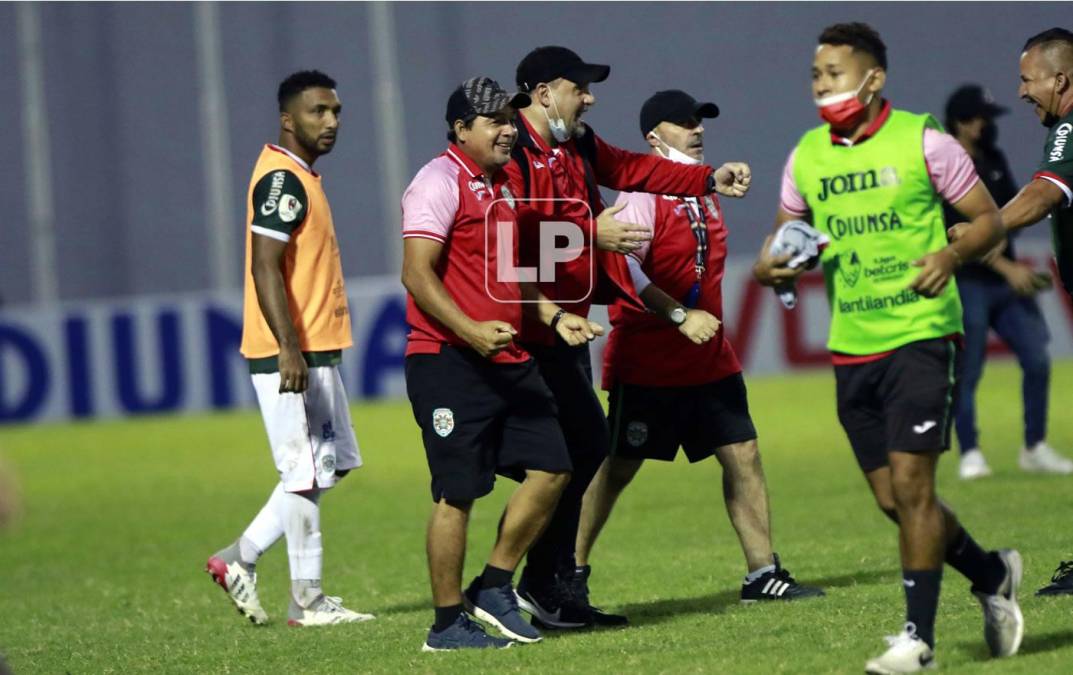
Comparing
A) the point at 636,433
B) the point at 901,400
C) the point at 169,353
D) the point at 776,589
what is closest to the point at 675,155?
the point at 636,433

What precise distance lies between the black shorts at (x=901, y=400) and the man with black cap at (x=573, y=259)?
60.1 inches

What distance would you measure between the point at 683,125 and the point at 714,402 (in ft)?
4.67

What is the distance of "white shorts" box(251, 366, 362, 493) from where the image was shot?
844 centimetres

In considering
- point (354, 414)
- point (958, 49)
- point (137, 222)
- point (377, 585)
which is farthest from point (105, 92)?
point (377, 585)

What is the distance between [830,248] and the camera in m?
6.31

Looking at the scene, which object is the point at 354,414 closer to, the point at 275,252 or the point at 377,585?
the point at 377,585

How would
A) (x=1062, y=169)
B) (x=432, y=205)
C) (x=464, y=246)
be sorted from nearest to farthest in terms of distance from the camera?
(x=432, y=205) → (x=464, y=246) → (x=1062, y=169)

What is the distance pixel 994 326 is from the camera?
13117mm

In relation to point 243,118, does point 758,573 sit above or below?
below

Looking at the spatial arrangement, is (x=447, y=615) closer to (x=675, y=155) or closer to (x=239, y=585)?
(x=239, y=585)

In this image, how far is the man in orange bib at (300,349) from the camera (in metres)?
8.36

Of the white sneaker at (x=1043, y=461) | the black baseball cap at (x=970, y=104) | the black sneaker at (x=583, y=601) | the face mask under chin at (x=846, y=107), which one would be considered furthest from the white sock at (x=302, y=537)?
the white sneaker at (x=1043, y=461)

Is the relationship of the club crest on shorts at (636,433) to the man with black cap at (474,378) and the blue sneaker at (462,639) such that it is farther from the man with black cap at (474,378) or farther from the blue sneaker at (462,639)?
the blue sneaker at (462,639)

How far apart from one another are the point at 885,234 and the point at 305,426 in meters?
3.36
